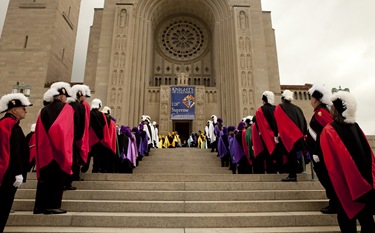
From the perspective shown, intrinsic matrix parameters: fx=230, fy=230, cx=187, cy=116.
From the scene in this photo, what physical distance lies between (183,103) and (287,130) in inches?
606

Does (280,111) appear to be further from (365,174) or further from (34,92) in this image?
(34,92)

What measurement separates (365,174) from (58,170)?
4.15 metres

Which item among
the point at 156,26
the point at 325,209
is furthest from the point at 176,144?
the point at 156,26

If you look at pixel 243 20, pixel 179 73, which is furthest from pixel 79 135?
pixel 243 20

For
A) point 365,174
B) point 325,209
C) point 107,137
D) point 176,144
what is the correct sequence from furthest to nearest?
point 176,144, point 107,137, point 325,209, point 365,174

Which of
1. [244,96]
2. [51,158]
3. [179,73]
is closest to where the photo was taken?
[51,158]

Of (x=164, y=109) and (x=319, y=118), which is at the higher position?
(x=164, y=109)

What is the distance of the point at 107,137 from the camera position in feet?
18.5

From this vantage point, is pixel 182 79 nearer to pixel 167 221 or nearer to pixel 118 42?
pixel 118 42

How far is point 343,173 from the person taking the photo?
276 cm

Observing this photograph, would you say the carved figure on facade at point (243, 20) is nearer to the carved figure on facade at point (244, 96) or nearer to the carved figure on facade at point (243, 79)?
the carved figure on facade at point (243, 79)

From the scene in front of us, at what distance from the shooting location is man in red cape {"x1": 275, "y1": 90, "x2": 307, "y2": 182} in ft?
15.2

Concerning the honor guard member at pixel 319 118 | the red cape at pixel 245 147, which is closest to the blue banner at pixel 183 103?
the red cape at pixel 245 147

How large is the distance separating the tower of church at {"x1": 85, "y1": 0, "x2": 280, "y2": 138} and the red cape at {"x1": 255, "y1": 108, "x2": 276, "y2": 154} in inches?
518
